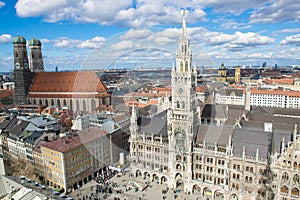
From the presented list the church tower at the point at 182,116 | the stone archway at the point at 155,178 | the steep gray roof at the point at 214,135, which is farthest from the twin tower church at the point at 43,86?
the steep gray roof at the point at 214,135

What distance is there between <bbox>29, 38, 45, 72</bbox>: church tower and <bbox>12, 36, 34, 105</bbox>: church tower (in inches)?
613

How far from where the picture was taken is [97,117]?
6981 cm

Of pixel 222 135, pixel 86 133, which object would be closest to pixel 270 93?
pixel 222 135

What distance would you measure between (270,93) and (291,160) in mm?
101688

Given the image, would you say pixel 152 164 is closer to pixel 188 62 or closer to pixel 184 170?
pixel 184 170

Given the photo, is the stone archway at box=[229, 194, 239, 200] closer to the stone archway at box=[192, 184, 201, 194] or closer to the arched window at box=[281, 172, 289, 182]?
the stone archway at box=[192, 184, 201, 194]

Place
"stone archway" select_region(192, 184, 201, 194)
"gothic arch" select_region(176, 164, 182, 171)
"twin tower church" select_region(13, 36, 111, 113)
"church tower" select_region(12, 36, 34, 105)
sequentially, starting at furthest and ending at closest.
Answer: "church tower" select_region(12, 36, 34, 105) → "twin tower church" select_region(13, 36, 111, 113) → "gothic arch" select_region(176, 164, 182, 171) → "stone archway" select_region(192, 184, 201, 194)

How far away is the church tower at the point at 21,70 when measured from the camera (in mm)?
118438

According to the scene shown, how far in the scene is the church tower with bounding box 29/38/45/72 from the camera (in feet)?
448

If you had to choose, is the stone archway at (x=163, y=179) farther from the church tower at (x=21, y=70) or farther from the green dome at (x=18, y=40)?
the green dome at (x=18, y=40)

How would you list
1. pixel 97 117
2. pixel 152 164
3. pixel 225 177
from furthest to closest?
pixel 97 117, pixel 152 164, pixel 225 177

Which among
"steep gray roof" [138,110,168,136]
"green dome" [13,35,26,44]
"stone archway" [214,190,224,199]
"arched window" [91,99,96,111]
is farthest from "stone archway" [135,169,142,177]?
"green dome" [13,35,26,44]

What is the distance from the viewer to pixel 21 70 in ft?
385

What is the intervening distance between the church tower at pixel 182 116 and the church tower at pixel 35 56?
112326mm
